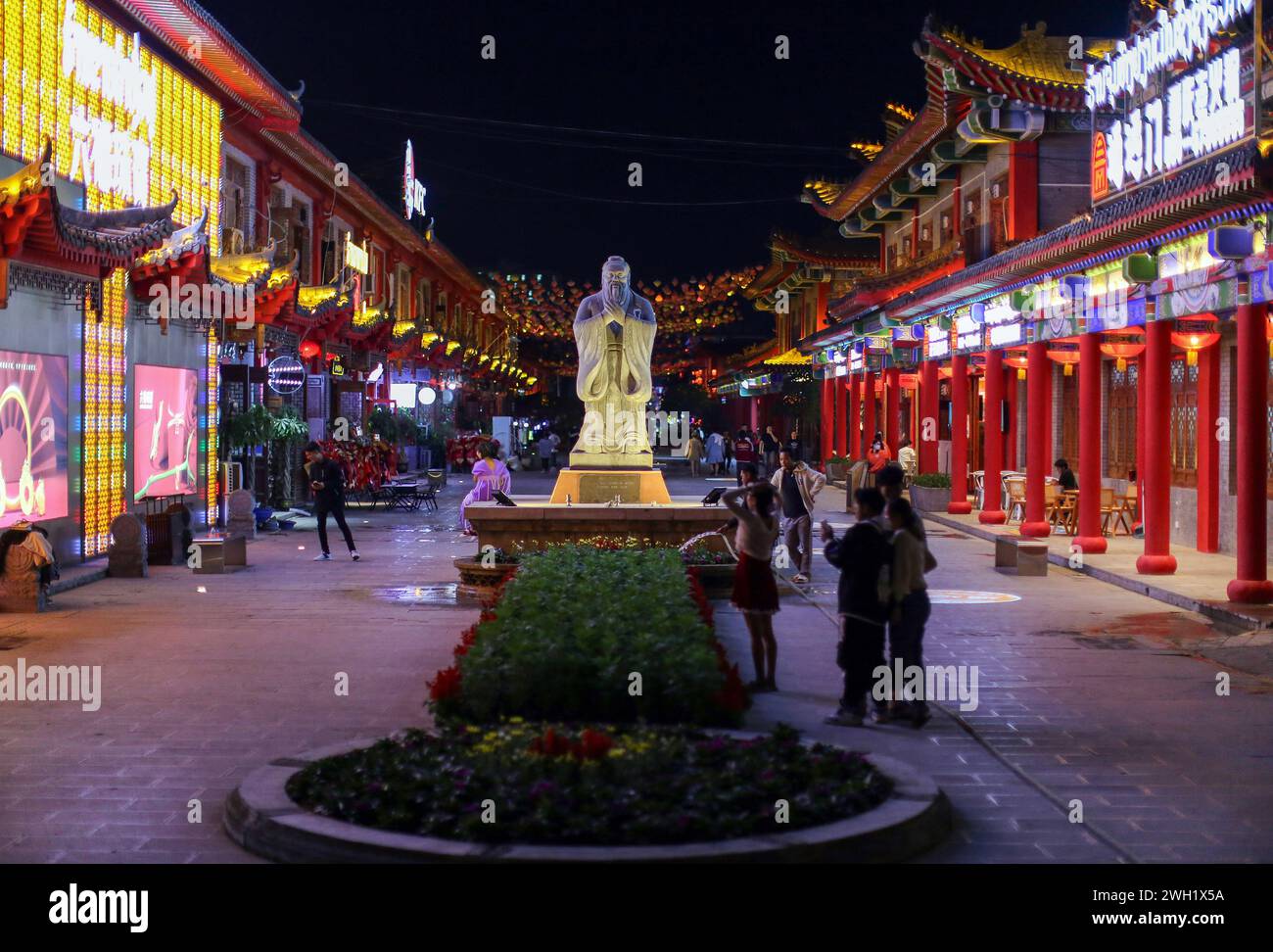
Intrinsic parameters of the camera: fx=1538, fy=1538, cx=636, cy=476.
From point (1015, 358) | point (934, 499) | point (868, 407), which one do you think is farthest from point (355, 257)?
point (1015, 358)

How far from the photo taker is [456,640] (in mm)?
13836

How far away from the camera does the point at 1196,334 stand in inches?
851

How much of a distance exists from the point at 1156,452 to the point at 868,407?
28.4 meters

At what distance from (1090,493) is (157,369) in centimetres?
1375

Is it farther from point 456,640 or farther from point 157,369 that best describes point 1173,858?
point 157,369

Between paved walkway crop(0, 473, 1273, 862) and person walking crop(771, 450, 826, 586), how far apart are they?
130 cm

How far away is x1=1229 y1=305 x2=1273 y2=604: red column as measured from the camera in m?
15.6

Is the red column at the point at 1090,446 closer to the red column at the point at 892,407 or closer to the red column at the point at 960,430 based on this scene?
the red column at the point at 960,430

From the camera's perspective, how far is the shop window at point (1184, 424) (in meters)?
22.8

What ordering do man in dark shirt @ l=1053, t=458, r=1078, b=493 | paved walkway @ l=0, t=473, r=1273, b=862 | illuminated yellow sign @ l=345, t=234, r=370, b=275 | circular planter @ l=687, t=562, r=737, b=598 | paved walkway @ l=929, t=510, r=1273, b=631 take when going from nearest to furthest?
paved walkway @ l=0, t=473, r=1273, b=862 → paved walkway @ l=929, t=510, r=1273, b=631 → circular planter @ l=687, t=562, r=737, b=598 → man in dark shirt @ l=1053, t=458, r=1078, b=493 → illuminated yellow sign @ l=345, t=234, r=370, b=275

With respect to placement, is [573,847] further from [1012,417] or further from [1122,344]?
[1012,417]

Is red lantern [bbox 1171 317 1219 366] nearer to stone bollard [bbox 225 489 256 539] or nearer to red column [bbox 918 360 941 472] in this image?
red column [bbox 918 360 941 472]

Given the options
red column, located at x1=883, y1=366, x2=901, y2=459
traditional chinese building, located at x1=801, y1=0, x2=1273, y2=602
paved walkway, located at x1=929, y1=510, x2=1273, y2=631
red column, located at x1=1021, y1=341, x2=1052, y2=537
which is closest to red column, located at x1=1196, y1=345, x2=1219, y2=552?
traditional chinese building, located at x1=801, y1=0, x2=1273, y2=602
